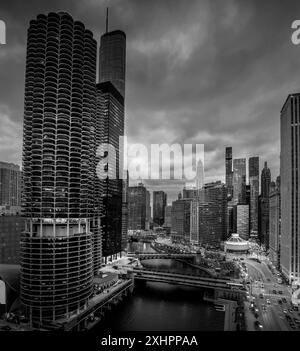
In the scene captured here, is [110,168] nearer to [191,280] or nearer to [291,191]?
[191,280]

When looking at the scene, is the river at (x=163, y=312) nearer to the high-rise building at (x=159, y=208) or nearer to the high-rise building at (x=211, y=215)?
the high-rise building at (x=211, y=215)

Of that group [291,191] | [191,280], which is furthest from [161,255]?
[291,191]

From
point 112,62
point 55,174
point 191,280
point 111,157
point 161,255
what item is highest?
point 112,62

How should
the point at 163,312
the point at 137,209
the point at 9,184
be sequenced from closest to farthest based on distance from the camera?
the point at 163,312, the point at 9,184, the point at 137,209

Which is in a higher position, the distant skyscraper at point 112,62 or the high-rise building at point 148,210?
the distant skyscraper at point 112,62

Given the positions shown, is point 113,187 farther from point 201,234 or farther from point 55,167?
point 201,234

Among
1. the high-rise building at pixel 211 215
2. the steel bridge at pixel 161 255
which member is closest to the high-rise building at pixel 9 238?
the steel bridge at pixel 161 255
